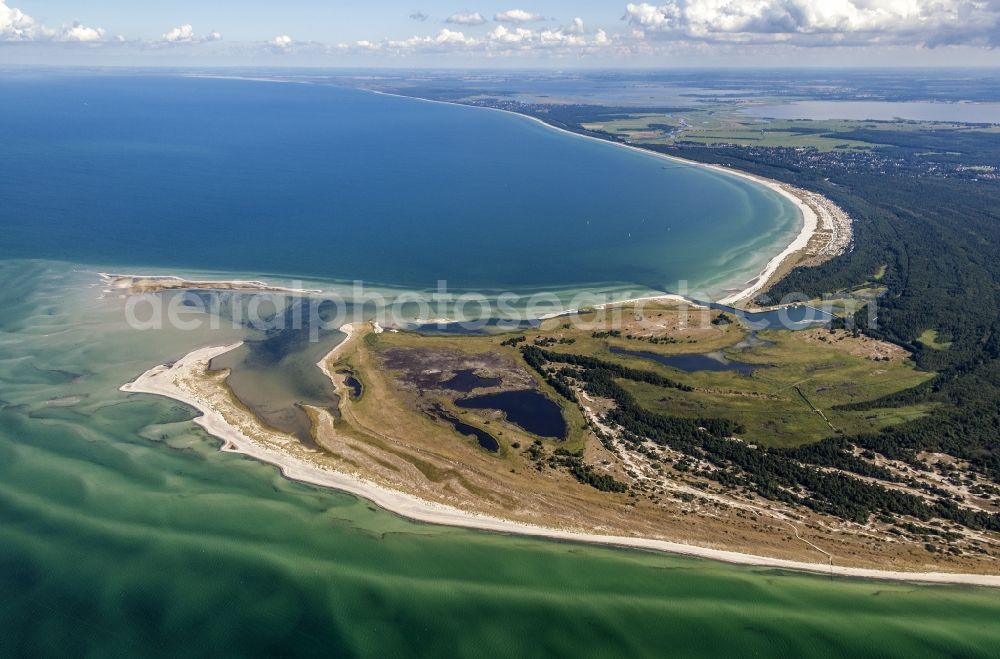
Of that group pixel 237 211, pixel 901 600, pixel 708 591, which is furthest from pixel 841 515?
pixel 237 211

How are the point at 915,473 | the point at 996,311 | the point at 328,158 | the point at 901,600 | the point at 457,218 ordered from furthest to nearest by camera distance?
the point at 328,158 → the point at 457,218 → the point at 996,311 → the point at 915,473 → the point at 901,600

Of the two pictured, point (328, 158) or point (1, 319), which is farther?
point (328, 158)

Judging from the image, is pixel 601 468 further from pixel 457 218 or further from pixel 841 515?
pixel 457 218

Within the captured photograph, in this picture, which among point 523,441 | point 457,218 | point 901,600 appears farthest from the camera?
point 457,218

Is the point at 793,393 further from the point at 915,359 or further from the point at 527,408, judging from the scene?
the point at 527,408

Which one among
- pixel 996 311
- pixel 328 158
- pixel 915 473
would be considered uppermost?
pixel 328 158

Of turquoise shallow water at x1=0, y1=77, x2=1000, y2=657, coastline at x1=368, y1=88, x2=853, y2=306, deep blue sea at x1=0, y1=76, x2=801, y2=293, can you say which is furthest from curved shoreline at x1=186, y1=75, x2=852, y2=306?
turquoise shallow water at x1=0, y1=77, x2=1000, y2=657

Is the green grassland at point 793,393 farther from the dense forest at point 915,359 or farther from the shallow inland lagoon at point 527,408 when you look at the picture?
the shallow inland lagoon at point 527,408

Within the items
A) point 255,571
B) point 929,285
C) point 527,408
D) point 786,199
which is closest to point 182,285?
point 527,408
